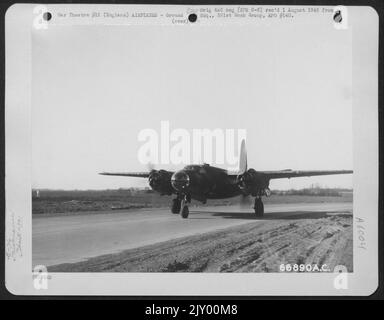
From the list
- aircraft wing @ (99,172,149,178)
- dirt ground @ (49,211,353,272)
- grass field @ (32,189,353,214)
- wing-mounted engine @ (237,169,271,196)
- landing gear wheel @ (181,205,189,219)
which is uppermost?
aircraft wing @ (99,172,149,178)

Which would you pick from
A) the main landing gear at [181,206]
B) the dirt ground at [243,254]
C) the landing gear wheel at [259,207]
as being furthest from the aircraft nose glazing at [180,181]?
the landing gear wheel at [259,207]

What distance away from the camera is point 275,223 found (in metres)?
5.45

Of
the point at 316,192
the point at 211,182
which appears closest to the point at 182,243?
the point at 211,182

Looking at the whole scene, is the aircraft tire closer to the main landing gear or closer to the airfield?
the airfield

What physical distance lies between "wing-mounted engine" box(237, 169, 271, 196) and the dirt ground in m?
0.87

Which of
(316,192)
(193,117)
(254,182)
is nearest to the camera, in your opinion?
(193,117)

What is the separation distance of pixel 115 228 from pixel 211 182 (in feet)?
6.06

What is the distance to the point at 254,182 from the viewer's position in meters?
5.47

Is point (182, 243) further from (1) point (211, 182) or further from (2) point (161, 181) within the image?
(1) point (211, 182)

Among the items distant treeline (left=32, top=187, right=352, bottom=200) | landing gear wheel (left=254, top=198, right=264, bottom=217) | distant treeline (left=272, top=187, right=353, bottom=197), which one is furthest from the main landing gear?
distant treeline (left=272, top=187, right=353, bottom=197)

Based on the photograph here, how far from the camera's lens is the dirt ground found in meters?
4.41

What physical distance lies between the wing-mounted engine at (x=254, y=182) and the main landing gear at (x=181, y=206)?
1.05 metres

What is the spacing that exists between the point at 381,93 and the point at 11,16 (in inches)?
200
